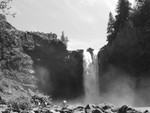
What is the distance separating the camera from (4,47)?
50.8 meters

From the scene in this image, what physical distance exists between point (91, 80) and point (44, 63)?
11.1m

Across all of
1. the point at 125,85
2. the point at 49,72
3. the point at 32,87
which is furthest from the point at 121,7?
the point at 32,87

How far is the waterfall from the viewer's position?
54369 mm

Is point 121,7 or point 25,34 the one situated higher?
point 121,7

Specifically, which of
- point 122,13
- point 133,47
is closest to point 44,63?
point 133,47

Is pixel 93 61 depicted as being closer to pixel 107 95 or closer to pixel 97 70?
pixel 97 70

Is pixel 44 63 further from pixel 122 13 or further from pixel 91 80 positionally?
pixel 122 13

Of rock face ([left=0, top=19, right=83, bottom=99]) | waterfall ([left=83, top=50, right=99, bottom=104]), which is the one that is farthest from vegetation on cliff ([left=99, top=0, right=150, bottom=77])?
rock face ([left=0, top=19, right=83, bottom=99])

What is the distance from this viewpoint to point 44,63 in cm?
5416

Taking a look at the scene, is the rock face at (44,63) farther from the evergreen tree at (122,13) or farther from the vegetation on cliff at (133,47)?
the evergreen tree at (122,13)

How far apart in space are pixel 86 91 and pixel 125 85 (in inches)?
341

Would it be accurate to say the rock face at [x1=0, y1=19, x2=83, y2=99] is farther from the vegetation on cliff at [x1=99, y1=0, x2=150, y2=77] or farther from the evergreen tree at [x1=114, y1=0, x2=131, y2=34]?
the evergreen tree at [x1=114, y1=0, x2=131, y2=34]

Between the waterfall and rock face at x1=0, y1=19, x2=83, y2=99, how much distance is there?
3.74 feet

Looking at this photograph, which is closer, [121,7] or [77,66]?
[77,66]
